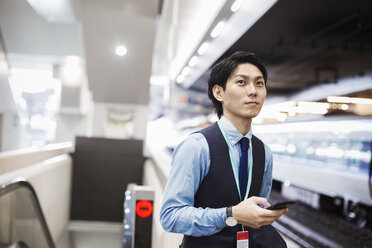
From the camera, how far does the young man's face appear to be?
1.08 metres

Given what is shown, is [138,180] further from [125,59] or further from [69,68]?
[69,68]

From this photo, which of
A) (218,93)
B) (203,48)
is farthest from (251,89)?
(203,48)

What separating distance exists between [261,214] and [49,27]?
7995 mm

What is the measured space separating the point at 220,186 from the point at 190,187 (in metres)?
0.09

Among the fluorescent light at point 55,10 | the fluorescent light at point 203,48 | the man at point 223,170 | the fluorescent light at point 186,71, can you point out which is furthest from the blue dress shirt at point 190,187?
the fluorescent light at point 55,10

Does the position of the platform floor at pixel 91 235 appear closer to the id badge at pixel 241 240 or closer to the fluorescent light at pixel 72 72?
the id badge at pixel 241 240

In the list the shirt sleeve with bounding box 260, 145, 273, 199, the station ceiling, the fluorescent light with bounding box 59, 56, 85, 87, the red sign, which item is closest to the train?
the station ceiling

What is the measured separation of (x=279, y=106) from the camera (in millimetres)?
5859

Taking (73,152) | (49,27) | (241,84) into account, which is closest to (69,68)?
(49,27)

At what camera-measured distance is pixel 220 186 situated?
3.48 feet

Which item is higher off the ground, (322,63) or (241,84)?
(322,63)

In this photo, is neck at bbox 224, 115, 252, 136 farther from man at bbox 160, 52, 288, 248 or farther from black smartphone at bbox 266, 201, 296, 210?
black smartphone at bbox 266, 201, 296, 210

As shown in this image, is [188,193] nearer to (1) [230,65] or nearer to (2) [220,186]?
(2) [220,186]

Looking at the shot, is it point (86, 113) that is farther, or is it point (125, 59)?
point (86, 113)
